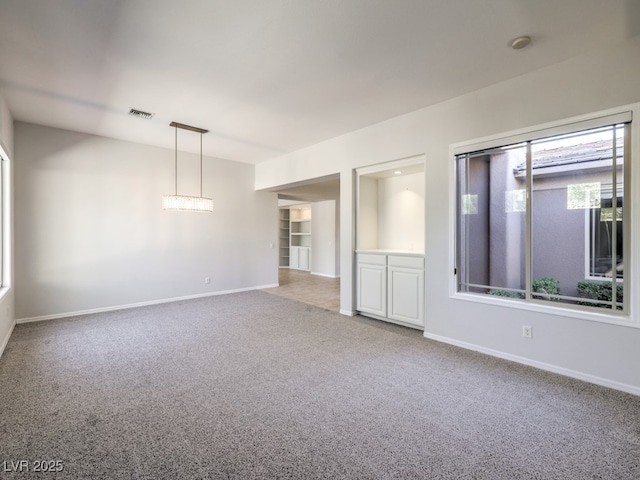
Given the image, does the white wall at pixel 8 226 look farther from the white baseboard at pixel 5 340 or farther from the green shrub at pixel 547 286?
the green shrub at pixel 547 286

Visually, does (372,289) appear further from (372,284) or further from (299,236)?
(299,236)

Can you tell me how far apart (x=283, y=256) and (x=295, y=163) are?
6403 millimetres

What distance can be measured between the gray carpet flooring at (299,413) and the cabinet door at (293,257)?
24.9 ft

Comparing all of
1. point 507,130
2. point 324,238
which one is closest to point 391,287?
point 507,130

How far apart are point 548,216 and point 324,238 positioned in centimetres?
692

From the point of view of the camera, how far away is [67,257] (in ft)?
15.7

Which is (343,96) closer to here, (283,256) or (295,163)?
(295,163)

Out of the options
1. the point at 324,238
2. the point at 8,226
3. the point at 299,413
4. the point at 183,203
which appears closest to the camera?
the point at 299,413

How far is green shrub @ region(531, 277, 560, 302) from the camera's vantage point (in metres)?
3.05

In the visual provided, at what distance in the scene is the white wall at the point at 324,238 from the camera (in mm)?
9430

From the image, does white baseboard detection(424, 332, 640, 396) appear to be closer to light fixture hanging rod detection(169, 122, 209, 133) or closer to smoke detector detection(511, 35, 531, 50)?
smoke detector detection(511, 35, 531, 50)

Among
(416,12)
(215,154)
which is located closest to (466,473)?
(416,12)

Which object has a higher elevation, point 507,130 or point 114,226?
point 507,130

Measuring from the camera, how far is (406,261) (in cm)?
419
